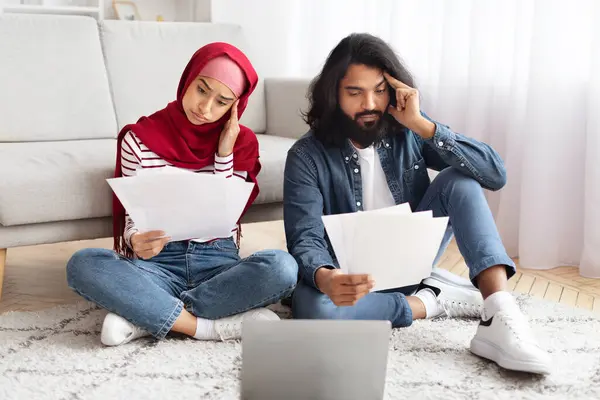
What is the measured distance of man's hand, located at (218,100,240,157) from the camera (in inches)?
68.2

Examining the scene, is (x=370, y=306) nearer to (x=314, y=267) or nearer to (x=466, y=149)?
(x=314, y=267)

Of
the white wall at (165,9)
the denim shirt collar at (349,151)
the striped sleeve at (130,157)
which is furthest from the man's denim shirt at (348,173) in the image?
the white wall at (165,9)

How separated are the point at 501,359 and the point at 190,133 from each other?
0.83 m

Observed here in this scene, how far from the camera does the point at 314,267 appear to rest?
1577 millimetres

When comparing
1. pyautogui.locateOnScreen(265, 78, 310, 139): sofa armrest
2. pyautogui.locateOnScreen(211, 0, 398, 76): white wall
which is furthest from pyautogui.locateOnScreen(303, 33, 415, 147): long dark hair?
pyautogui.locateOnScreen(211, 0, 398, 76): white wall

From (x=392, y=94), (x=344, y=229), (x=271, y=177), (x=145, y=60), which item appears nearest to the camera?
(x=344, y=229)

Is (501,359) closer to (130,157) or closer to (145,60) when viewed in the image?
(130,157)

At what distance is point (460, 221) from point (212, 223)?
1.72 feet

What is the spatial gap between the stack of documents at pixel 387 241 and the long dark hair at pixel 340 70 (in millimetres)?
407

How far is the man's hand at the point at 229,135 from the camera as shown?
5.68 ft

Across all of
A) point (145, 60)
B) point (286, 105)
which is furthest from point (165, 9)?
point (286, 105)

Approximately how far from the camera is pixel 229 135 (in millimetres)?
1729

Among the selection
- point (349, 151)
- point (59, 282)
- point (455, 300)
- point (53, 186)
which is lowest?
point (59, 282)

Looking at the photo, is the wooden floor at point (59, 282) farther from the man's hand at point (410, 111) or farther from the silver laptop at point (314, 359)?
the silver laptop at point (314, 359)
